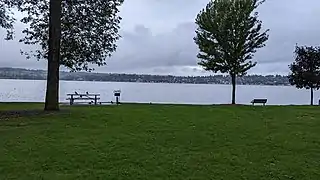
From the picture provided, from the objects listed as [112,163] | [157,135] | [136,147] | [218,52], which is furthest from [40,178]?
[218,52]

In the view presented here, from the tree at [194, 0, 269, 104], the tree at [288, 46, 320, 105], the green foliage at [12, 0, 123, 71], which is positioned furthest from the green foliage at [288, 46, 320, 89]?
the green foliage at [12, 0, 123, 71]

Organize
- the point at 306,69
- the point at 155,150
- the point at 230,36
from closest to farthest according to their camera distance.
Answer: the point at 155,150 < the point at 230,36 < the point at 306,69

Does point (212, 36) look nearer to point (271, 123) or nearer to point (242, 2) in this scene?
point (242, 2)

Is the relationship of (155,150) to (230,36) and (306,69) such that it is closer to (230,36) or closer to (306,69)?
(230,36)

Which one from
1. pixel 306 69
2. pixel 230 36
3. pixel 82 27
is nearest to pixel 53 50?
pixel 82 27

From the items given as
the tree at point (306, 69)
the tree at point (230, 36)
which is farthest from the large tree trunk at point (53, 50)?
the tree at point (306, 69)

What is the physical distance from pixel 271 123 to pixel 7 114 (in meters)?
10.3

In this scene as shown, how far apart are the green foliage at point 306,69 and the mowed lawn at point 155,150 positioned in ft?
78.3

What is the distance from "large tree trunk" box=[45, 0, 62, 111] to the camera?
787 inches

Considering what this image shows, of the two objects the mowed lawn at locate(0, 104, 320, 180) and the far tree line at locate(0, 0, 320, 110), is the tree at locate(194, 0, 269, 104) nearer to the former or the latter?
the far tree line at locate(0, 0, 320, 110)

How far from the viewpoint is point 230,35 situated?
35219 millimetres

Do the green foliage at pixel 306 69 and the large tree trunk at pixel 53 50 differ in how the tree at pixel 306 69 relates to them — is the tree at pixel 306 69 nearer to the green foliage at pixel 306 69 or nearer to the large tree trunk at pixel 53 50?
the green foliage at pixel 306 69

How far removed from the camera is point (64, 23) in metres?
22.2

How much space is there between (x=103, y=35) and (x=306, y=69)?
23.5 metres
